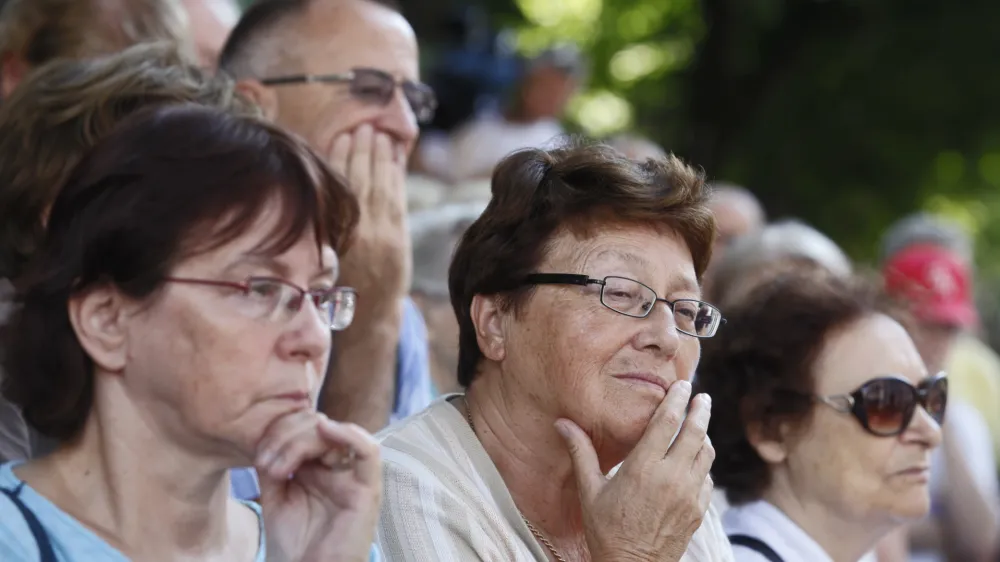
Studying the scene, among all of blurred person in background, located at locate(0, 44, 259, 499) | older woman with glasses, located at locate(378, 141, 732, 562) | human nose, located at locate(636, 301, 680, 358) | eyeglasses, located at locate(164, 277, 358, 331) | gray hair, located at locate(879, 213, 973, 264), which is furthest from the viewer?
gray hair, located at locate(879, 213, 973, 264)

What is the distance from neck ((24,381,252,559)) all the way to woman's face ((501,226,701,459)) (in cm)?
75

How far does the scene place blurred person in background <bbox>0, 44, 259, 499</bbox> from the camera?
2516 millimetres

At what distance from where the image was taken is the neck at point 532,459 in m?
2.86

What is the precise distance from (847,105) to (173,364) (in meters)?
7.79

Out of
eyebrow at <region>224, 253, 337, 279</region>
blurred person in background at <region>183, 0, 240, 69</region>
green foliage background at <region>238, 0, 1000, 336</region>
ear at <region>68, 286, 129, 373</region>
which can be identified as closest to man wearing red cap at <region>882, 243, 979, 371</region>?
green foliage background at <region>238, 0, 1000, 336</region>

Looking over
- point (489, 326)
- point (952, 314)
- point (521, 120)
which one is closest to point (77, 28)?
point (489, 326)

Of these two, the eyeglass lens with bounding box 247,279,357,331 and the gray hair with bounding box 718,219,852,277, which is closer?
the eyeglass lens with bounding box 247,279,357,331

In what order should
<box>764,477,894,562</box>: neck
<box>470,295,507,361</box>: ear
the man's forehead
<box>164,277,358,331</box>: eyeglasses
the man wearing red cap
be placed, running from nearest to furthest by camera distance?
<box>164,277,358,331</box>: eyeglasses < <box>470,295,507,361</box>: ear < <box>764,477,894,562</box>: neck < the man's forehead < the man wearing red cap

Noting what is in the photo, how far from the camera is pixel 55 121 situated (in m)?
2.68

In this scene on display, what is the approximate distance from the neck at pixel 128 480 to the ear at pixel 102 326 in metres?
0.06

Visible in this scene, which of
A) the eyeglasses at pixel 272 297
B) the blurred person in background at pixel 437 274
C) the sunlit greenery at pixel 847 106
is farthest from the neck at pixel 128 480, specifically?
the sunlit greenery at pixel 847 106

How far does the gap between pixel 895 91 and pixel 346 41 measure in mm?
6373

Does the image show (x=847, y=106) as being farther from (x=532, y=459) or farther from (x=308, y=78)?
(x=532, y=459)

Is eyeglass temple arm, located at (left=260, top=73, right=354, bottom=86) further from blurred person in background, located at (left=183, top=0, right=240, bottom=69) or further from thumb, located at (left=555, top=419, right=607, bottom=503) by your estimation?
thumb, located at (left=555, top=419, right=607, bottom=503)
